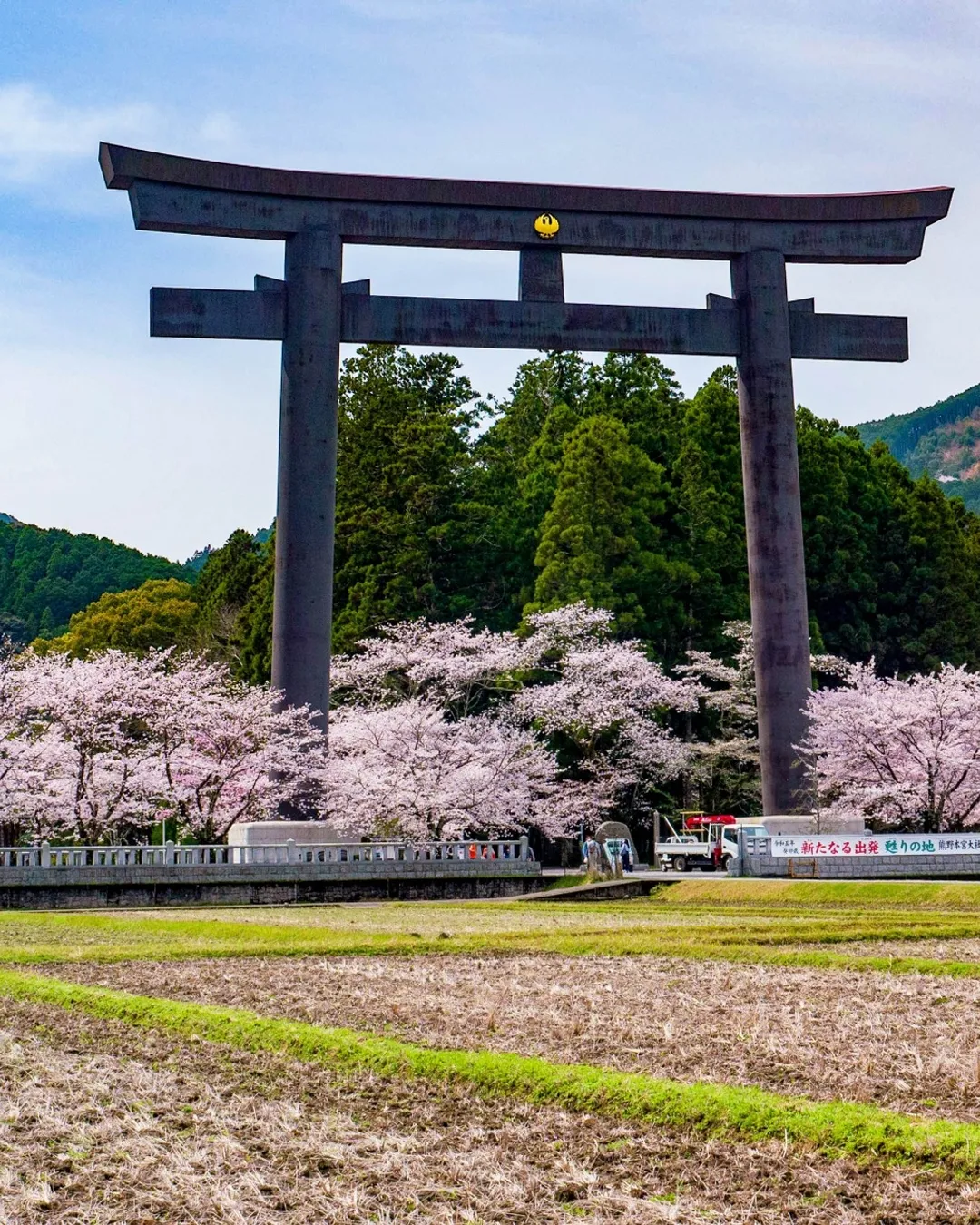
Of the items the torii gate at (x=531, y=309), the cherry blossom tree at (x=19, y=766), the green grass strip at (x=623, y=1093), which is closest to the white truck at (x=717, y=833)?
the torii gate at (x=531, y=309)

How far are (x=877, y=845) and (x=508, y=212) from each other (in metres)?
17.0

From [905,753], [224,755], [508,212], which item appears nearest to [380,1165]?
[508,212]

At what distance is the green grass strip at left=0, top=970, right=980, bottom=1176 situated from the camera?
6.48 meters

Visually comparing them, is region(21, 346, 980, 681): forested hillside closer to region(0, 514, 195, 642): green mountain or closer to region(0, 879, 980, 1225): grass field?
region(0, 879, 980, 1225): grass field

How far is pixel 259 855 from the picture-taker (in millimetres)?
34219

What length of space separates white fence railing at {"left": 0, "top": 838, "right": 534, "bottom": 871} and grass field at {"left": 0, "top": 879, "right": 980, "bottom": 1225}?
17.7m

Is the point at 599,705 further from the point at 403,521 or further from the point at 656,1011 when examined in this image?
the point at 656,1011

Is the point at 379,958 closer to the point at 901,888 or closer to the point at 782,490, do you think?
the point at 901,888

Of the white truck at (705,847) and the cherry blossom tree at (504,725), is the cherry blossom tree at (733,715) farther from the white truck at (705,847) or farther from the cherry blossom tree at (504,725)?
the white truck at (705,847)

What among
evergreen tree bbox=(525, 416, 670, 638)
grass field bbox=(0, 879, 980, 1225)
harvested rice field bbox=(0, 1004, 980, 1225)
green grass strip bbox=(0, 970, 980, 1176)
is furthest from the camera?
evergreen tree bbox=(525, 416, 670, 638)

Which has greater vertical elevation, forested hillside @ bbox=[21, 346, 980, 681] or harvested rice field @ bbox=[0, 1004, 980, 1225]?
forested hillside @ bbox=[21, 346, 980, 681]

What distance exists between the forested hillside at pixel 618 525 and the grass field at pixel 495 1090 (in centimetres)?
3605

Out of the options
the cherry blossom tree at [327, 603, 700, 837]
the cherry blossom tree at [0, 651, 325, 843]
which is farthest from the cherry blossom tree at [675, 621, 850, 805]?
the cherry blossom tree at [0, 651, 325, 843]

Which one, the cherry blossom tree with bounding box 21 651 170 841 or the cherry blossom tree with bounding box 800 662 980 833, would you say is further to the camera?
the cherry blossom tree with bounding box 21 651 170 841
